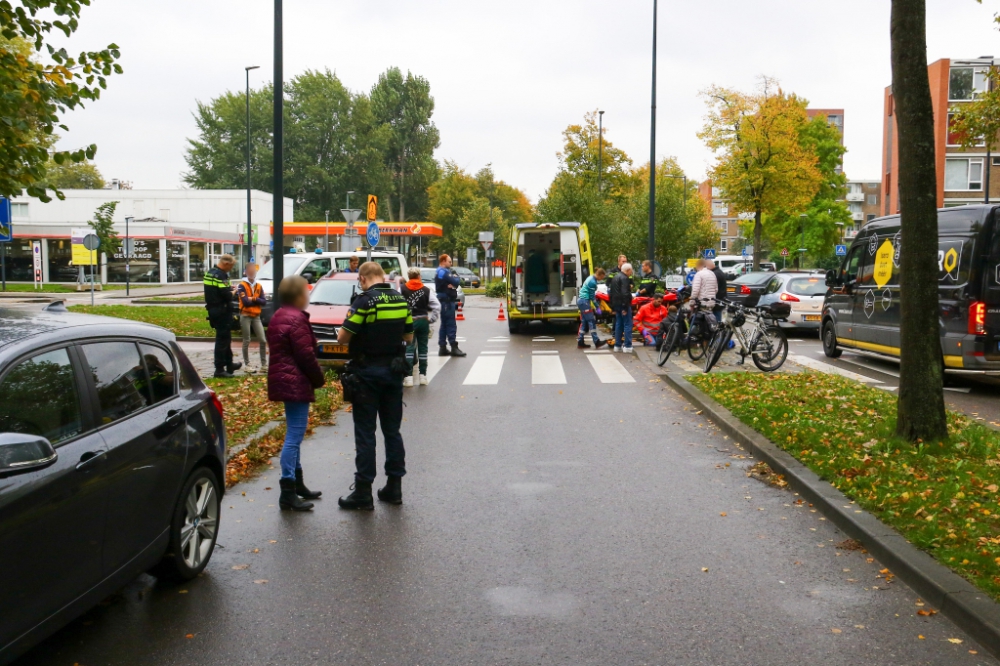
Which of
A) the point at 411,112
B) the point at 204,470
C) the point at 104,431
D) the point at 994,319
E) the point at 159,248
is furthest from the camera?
the point at 411,112

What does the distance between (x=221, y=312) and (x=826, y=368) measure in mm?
10031

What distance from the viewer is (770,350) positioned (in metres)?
14.8

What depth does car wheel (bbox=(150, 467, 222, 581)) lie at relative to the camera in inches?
195

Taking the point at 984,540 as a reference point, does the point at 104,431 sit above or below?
above

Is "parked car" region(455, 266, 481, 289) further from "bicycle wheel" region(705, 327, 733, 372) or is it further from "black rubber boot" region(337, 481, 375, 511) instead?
"black rubber boot" region(337, 481, 375, 511)

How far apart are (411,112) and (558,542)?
3565 inches

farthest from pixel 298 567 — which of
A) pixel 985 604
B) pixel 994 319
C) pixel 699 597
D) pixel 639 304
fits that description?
pixel 639 304

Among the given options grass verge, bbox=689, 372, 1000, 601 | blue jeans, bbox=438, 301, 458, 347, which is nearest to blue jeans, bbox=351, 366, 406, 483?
grass verge, bbox=689, 372, 1000, 601

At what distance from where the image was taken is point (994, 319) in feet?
40.6

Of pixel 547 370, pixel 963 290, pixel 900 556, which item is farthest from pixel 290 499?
pixel 963 290

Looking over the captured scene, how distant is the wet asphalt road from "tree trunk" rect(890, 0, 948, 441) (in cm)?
175

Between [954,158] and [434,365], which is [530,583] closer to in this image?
[434,365]

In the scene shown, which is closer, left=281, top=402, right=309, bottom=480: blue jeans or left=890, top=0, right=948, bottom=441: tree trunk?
left=281, top=402, right=309, bottom=480: blue jeans

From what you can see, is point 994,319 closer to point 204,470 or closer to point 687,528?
point 687,528
